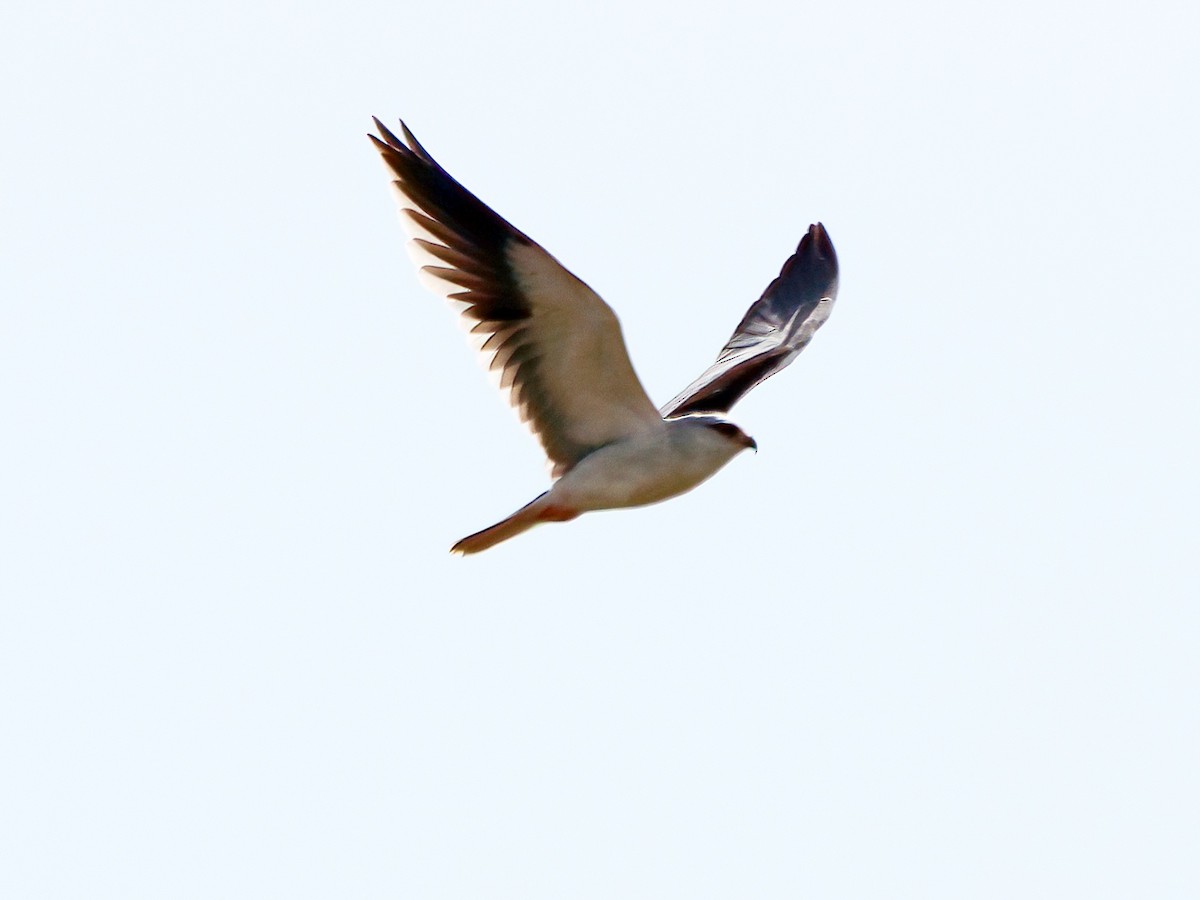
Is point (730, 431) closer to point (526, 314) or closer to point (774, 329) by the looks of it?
point (526, 314)

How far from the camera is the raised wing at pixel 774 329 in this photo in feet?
36.9

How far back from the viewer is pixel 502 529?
9.96m

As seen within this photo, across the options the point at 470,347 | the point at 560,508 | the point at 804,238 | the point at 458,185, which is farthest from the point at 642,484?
the point at 804,238

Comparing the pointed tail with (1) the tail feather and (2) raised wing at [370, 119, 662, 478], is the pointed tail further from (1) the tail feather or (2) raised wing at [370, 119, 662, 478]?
(2) raised wing at [370, 119, 662, 478]

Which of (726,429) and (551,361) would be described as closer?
(551,361)

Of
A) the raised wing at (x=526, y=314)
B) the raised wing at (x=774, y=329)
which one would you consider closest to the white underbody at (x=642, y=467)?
the raised wing at (x=526, y=314)

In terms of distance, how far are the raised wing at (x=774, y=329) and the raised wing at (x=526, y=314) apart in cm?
112

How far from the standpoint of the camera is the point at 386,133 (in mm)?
9344

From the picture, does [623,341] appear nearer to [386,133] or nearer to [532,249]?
[532,249]

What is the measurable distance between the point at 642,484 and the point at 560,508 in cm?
44

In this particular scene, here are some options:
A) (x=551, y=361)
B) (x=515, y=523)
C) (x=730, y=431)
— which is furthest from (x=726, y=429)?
(x=515, y=523)

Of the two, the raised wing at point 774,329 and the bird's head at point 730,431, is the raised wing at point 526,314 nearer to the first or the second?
the bird's head at point 730,431

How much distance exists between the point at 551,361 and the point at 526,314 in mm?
326

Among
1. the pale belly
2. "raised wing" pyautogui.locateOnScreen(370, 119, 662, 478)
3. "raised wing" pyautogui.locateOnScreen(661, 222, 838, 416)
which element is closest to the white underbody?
the pale belly
